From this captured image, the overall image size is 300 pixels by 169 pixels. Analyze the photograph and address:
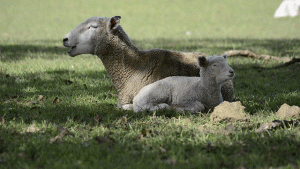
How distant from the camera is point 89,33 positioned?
456cm

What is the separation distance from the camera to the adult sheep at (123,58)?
15.0 feet

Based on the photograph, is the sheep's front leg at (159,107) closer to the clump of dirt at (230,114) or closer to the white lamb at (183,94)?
the white lamb at (183,94)

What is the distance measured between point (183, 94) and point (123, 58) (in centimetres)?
117

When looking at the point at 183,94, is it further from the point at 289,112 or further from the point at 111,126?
the point at 289,112

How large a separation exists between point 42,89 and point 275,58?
6188mm

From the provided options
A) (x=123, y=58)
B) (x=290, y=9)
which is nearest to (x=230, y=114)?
(x=123, y=58)

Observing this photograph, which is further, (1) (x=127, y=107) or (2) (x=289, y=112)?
(1) (x=127, y=107)

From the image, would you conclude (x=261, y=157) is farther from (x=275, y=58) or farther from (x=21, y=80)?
(x=275, y=58)

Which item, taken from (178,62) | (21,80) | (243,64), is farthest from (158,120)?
(243,64)

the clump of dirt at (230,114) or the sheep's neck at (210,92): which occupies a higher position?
the sheep's neck at (210,92)

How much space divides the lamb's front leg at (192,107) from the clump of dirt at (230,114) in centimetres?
33

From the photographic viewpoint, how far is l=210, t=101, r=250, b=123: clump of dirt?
12.5 feet

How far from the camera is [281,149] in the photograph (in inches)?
117

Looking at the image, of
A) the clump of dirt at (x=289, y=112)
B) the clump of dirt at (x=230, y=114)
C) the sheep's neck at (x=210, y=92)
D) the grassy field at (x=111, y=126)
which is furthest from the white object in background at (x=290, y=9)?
the clump of dirt at (x=230, y=114)
